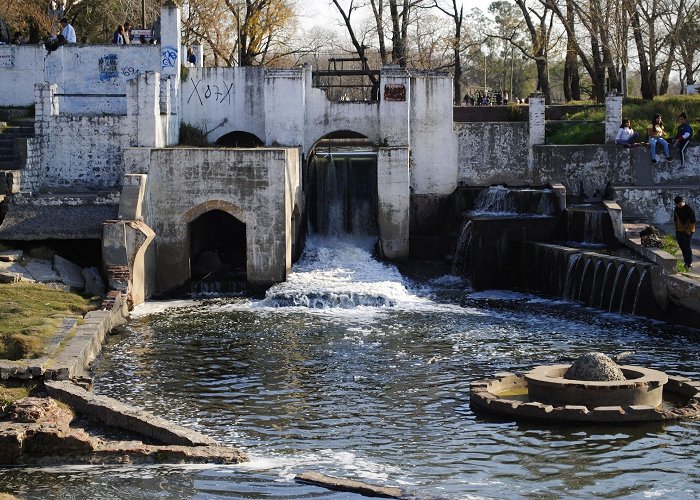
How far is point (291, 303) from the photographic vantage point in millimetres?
24797

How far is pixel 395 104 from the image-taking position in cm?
3038

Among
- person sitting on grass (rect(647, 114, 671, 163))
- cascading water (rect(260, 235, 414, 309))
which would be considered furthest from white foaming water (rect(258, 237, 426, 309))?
person sitting on grass (rect(647, 114, 671, 163))

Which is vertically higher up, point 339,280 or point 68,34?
point 68,34

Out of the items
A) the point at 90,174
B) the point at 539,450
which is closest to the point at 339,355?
the point at 539,450

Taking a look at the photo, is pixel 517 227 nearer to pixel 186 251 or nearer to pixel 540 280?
pixel 540 280

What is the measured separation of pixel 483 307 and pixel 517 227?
364cm

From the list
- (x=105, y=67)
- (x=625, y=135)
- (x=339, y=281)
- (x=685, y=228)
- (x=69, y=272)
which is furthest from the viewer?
(x=105, y=67)

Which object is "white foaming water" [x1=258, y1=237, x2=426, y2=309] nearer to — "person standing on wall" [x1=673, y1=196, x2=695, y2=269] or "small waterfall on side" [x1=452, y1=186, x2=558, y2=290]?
"small waterfall on side" [x1=452, y1=186, x2=558, y2=290]

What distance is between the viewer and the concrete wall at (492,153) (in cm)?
3138

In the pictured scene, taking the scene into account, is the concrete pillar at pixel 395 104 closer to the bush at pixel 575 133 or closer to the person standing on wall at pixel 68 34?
the bush at pixel 575 133

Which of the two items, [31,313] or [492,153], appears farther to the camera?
[492,153]

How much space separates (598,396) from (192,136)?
18.2 m

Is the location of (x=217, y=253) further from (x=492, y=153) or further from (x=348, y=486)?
(x=348, y=486)

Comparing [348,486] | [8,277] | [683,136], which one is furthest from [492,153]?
[348,486]
